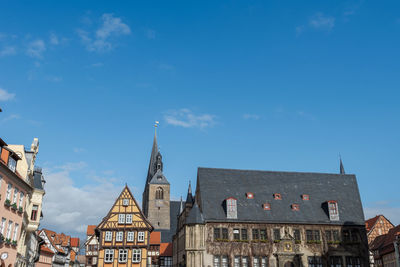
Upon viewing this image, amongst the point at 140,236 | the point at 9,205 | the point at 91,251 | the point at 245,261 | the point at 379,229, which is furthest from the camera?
the point at 379,229

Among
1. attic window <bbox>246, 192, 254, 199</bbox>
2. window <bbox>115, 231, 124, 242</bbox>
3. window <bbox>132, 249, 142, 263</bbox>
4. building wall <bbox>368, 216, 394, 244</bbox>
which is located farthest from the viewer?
building wall <bbox>368, 216, 394, 244</bbox>

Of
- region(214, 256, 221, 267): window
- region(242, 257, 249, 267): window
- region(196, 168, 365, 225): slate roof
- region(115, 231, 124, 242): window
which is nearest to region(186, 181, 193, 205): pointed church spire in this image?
region(196, 168, 365, 225): slate roof

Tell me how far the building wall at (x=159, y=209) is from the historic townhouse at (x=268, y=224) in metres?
40.4

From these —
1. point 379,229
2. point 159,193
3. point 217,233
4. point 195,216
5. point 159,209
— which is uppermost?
point 159,193

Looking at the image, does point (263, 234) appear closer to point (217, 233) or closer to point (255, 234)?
point (255, 234)

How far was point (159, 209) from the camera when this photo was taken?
9438 cm

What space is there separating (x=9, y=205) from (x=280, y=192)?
3335 cm

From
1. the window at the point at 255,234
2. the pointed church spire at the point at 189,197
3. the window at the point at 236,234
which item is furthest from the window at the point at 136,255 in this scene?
the window at the point at 255,234

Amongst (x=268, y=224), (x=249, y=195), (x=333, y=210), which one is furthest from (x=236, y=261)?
(x=333, y=210)

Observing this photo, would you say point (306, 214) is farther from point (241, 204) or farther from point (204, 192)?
point (204, 192)

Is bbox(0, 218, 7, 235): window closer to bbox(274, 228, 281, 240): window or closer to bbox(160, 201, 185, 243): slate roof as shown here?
bbox(274, 228, 281, 240): window

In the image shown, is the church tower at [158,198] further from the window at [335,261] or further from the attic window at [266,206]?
the window at [335,261]

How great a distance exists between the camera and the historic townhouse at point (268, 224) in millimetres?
45438

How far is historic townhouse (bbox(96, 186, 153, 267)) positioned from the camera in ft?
172
